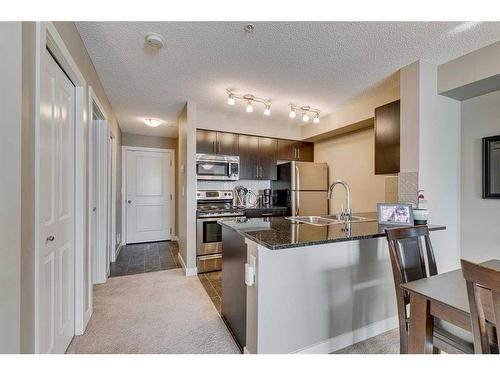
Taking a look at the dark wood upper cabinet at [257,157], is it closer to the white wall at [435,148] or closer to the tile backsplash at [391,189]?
the tile backsplash at [391,189]

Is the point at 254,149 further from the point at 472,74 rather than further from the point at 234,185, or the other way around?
the point at 472,74

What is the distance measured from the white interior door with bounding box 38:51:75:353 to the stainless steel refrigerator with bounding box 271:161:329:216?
3069mm

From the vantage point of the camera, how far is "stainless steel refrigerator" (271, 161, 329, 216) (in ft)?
13.3

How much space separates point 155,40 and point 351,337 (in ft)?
8.99

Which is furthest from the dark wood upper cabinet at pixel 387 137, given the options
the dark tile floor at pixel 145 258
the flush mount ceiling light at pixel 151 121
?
the flush mount ceiling light at pixel 151 121

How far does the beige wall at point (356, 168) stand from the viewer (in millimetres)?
3528

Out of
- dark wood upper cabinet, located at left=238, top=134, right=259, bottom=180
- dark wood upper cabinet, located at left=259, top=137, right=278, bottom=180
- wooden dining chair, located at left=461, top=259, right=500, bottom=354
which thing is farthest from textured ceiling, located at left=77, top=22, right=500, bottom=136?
wooden dining chair, located at left=461, top=259, right=500, bottom=354

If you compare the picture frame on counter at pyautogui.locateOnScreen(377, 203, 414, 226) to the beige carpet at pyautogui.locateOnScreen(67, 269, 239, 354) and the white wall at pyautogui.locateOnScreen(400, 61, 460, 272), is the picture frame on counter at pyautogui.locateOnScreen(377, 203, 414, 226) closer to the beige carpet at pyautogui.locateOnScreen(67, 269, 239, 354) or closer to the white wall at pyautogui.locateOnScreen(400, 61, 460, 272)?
the white wall at pyautogui.locateOnScreen(400, 61, 460, 272)

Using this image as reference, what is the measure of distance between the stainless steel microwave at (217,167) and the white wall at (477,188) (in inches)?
115

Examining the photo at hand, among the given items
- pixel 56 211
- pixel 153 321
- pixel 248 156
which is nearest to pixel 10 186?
pixel 56 211

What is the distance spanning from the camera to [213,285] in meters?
2.92
